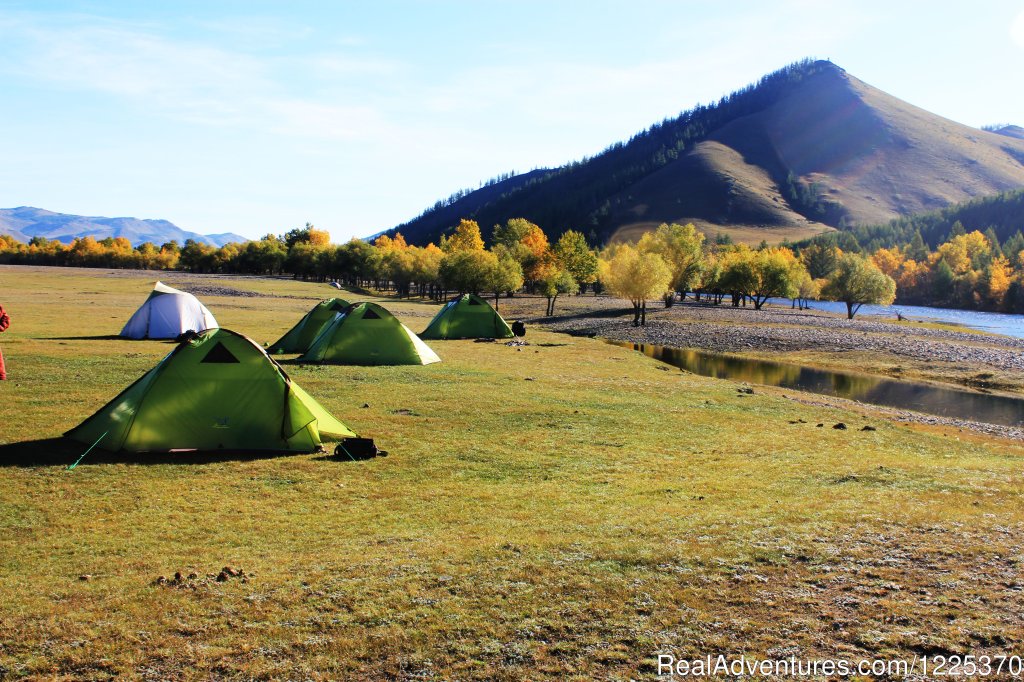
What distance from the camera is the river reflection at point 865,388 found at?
125 feet

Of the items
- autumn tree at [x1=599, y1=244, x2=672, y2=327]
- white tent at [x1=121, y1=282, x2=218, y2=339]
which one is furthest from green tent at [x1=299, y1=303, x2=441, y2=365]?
autumn tree at [x1=599, y1=244, x2=672, y2=327]

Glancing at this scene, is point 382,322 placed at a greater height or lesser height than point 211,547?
greater

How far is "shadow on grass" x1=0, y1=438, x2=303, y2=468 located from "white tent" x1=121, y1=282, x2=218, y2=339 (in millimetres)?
24878

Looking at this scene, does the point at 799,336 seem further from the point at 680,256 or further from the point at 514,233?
the point at 514,233

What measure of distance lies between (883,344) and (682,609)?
216 ft

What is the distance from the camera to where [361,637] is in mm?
8523

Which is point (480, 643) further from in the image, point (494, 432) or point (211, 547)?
point (494, 432)

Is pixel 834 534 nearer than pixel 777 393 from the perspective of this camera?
Yes

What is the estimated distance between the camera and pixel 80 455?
16.2 meters

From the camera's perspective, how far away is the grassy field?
8391mm

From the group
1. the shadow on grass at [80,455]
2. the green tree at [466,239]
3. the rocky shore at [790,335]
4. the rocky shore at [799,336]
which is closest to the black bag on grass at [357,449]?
the shadow on grass at [80,455]

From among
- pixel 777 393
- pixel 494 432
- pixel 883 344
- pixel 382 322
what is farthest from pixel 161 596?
pixel 883 344

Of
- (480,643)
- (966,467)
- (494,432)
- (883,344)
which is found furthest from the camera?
(883,344)

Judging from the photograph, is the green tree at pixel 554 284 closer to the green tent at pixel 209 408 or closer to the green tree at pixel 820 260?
the green tent at pixel 209 408
